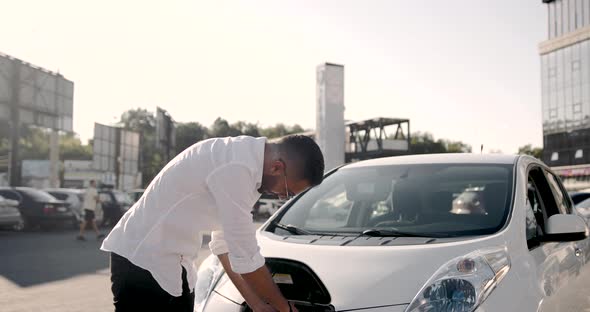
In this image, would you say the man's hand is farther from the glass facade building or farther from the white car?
the glass facade building

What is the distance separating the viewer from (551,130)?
222 ft

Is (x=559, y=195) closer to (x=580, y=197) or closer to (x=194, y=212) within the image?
(x=194, y=212)

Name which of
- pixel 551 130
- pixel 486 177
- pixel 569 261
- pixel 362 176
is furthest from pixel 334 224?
pixel 551 130

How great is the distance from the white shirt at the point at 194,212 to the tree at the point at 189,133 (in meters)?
95.8

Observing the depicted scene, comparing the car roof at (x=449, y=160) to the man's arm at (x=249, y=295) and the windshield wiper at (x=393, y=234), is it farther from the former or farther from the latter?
the man's arm at (x=249, y=295)

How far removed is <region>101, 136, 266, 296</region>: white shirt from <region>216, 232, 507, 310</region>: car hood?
561 millimetres

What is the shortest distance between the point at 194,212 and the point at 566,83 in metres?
69.3

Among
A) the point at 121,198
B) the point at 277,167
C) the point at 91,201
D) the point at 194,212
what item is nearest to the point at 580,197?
the point at 277,167

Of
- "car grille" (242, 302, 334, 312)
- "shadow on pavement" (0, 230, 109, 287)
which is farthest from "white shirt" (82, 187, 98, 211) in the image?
"car grille" (242, 302, 334, 312)

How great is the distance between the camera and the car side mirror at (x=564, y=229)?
135 inches

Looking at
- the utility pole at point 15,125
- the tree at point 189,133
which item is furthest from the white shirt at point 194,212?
the tree at point 189,133

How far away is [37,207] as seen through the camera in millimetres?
20766

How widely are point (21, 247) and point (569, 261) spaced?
13905 mm

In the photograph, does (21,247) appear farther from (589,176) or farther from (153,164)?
(153,164)
